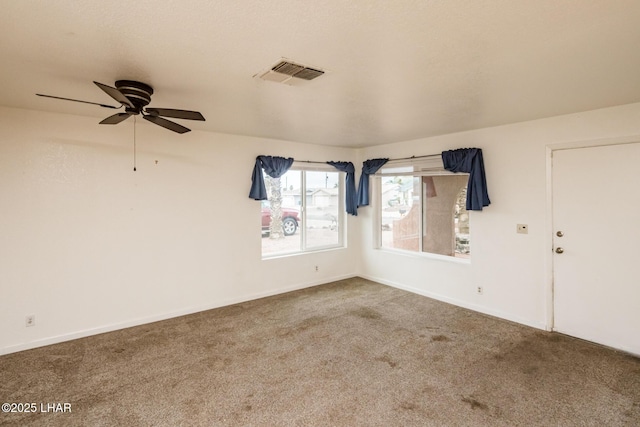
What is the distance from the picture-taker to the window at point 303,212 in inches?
200

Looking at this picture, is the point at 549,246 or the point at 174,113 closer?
the point at 174,113

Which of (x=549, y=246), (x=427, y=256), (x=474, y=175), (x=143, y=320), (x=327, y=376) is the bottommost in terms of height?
(x=327, y=376)

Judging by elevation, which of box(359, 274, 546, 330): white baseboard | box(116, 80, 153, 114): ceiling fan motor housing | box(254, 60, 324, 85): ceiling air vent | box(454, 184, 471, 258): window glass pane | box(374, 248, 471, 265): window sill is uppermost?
box(254, 60, 324, 85): ceiling air vent

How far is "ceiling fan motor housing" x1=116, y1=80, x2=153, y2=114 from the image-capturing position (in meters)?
2.39

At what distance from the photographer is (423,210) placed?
509 cm

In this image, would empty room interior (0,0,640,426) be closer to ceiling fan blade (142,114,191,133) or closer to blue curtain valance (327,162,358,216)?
ceiling fan blade (142,114,191,133)

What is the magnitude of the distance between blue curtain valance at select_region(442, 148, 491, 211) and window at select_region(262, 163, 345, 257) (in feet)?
7.11

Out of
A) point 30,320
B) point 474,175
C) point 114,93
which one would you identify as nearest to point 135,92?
point 114,93

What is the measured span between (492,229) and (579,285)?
3.45ft

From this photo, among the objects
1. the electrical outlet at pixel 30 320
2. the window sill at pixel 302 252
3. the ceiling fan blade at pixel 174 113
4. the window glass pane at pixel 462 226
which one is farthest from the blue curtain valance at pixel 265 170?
the electrical outlet at pixel 30 320

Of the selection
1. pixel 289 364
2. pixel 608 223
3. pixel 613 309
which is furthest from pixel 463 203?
pixel 289 364

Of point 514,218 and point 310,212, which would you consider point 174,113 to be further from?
point 514,218

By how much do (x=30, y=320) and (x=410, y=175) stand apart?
5065 mm

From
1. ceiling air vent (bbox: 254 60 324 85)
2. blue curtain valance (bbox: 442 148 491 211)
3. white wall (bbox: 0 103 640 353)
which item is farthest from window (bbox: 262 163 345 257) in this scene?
ceiling air vent (bbox: 254 60 324 85)
